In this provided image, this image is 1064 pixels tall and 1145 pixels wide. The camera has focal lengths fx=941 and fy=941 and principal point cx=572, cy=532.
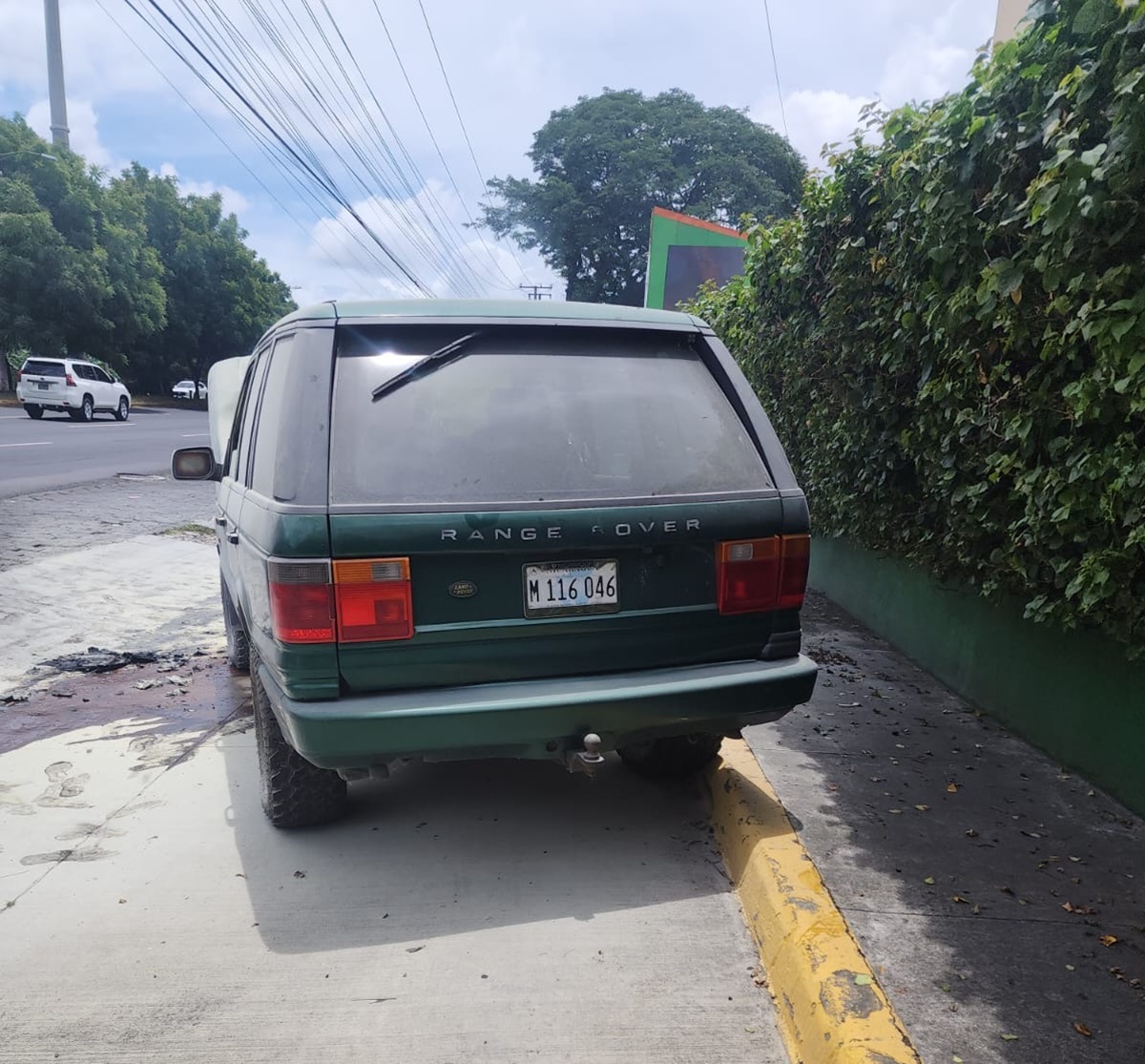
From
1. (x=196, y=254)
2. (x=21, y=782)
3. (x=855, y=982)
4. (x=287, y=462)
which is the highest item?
(x=196, y=254)

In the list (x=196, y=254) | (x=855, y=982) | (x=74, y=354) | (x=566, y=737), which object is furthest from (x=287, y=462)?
(x=196, y=254)

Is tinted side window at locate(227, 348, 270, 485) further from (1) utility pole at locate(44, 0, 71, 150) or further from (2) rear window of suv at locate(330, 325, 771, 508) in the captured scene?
(1) utility pole at locate(44, 0, 71, 150)

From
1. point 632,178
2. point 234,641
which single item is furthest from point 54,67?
point 234,641

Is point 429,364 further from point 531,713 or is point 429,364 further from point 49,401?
point 49,401

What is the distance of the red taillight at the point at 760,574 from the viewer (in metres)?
3.26

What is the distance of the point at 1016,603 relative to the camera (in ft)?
15.0

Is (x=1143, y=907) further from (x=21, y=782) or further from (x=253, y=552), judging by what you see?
(x=21, y=782)

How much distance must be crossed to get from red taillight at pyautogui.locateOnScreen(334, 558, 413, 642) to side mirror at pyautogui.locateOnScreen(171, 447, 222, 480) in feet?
8.03

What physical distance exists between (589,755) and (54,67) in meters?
45.5

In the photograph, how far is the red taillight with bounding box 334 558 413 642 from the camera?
9.29 feet

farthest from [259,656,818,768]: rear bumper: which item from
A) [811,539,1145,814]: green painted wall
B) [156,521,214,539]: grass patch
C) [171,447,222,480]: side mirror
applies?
[156,521,214,539]: grass patch

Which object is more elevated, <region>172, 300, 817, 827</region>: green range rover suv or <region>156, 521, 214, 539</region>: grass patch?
<region>172, 300, 817, 827</region>: green range rover suv

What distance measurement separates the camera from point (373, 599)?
2.86 m

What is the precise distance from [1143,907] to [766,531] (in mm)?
1645
